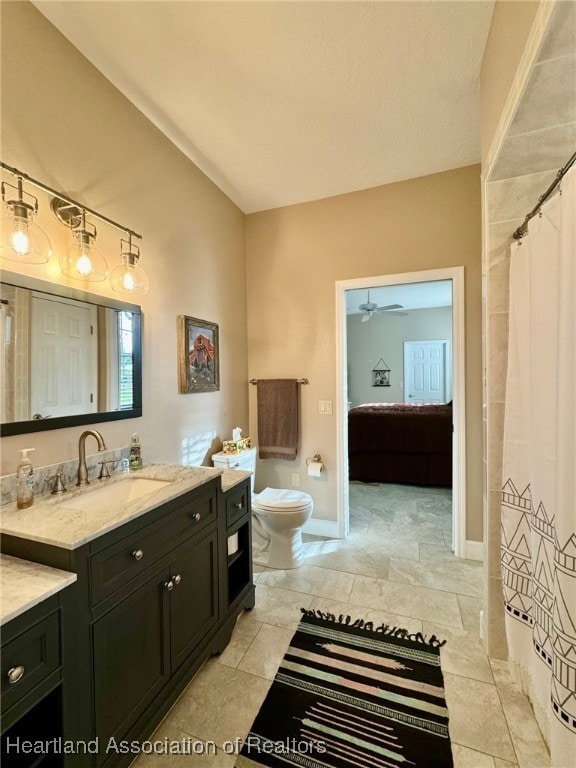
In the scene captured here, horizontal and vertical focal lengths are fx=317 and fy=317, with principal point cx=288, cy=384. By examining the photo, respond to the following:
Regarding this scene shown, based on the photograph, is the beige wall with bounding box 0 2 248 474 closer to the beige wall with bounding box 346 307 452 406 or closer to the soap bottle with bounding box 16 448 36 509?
the soap bottle with bounding box 16 448 36 509

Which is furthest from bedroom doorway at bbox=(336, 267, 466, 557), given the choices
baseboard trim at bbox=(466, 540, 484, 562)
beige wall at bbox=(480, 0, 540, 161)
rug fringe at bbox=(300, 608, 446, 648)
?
beige wall at bbox=(480, 0, 540, 161)

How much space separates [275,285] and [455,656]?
271cm

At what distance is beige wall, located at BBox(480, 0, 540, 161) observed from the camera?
3.34ft

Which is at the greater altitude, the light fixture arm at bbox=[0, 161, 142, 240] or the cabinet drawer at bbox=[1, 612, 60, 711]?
the light fixture arm at bbox=[0, 161, 142, 240]

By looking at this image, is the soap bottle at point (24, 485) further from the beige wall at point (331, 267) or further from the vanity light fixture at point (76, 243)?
the beige wall at point (331, 267)

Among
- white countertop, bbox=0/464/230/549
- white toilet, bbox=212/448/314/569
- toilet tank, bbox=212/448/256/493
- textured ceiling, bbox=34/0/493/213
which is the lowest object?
white toilet, bbox=212/448/314/569

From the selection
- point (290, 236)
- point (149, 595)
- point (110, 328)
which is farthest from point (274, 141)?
point (149, 595)

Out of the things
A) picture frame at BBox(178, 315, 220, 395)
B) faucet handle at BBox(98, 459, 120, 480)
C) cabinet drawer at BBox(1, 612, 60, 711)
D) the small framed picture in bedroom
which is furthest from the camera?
the small framed picture in bedroom

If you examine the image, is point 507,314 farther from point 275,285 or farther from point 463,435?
point 275,285

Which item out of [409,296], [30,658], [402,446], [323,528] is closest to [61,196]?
[30,658]

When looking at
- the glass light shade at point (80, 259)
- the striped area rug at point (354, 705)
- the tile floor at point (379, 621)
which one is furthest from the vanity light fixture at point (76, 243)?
the striped area rug at point (354, 705)

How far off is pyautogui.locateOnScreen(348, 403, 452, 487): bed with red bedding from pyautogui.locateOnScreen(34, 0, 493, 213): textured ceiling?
2508 millimetres

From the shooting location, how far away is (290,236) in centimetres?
278

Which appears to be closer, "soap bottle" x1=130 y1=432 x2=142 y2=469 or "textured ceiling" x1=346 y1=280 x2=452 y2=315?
"soap bottle" x1=130 y1=432 x2=142 y2=469
